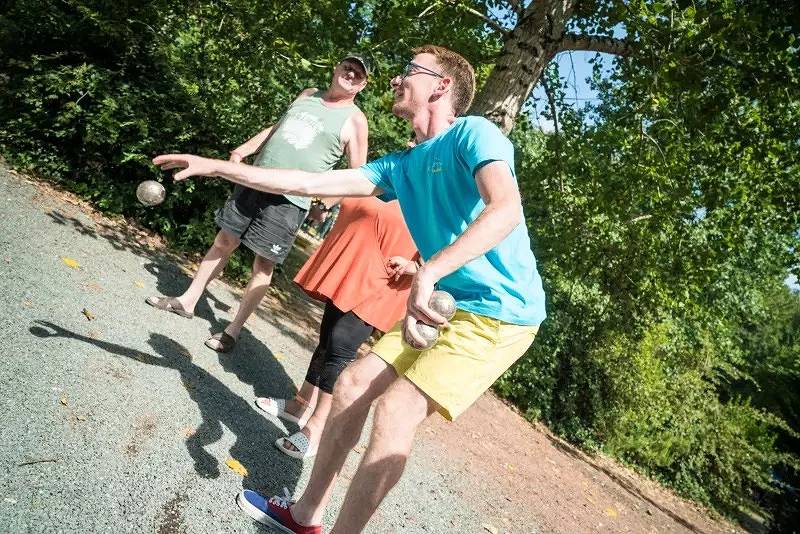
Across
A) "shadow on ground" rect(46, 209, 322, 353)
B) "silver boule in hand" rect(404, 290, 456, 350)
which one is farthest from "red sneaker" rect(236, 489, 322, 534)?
"shadow on ground" rect(46, 209, 322, 353)

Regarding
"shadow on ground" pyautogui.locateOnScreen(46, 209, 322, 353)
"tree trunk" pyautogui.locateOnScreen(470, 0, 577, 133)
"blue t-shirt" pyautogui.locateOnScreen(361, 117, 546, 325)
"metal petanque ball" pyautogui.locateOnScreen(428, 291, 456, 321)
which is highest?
"tree trunk" pyautogui.locateOnScreen(470, 0, 577, 133)

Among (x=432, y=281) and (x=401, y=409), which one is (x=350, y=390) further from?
(x=432, y=281)

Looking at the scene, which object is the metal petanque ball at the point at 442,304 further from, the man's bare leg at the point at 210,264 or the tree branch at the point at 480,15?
the tree branch at the point at 480,15

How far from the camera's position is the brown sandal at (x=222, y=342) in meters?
4.13

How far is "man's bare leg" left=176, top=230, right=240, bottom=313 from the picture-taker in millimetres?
4281

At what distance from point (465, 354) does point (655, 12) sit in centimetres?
474

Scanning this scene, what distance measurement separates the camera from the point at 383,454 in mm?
1847

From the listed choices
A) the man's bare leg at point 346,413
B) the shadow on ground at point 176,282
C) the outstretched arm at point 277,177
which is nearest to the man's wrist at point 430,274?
the man's bare leg at point 346,413

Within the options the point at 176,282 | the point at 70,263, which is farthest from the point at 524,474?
the point at 70,263

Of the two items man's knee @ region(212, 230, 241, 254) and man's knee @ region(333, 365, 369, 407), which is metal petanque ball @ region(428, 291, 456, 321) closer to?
man's knee @ region(333, 365, 369, 407)

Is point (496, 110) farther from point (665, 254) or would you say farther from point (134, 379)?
point (134, 379)

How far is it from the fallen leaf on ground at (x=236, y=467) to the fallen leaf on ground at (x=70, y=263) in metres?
2.59

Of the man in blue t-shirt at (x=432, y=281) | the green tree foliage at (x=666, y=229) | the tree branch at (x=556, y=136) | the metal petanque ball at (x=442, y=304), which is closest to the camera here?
the metal petanque ball at (x=442, y=304)

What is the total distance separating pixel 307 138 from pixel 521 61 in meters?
3.15
